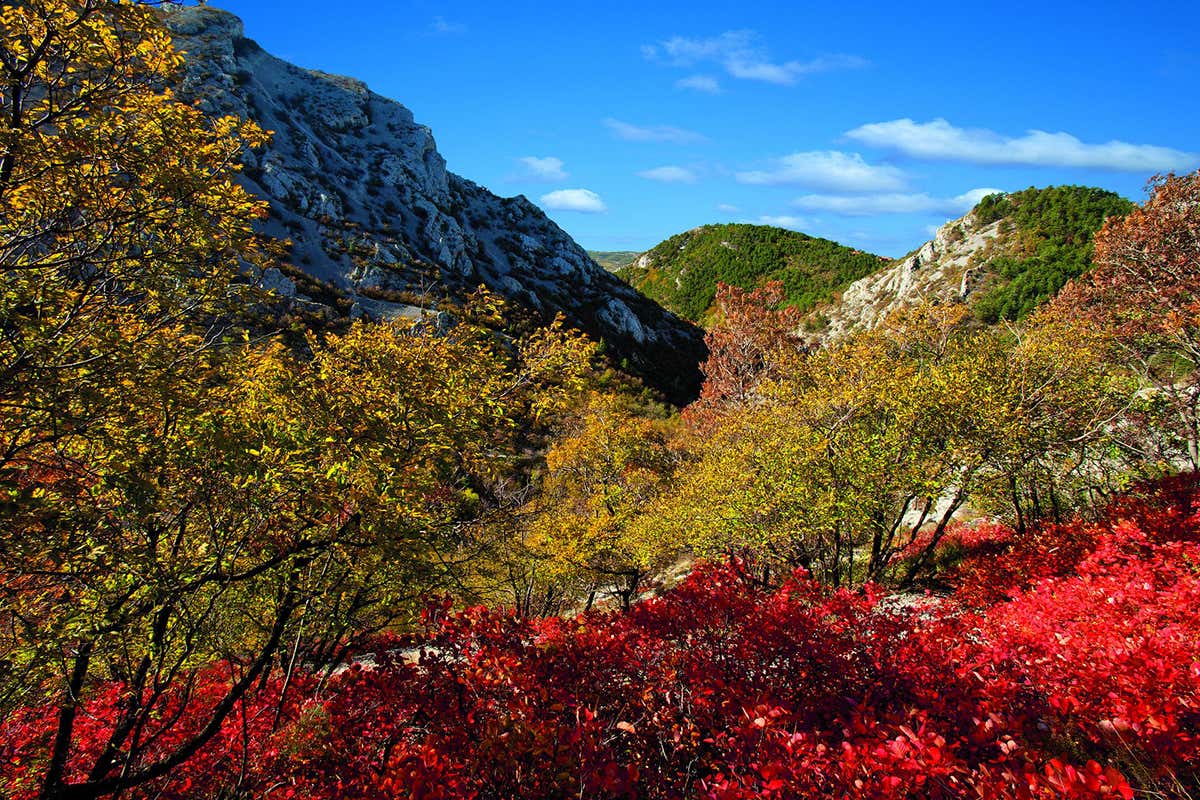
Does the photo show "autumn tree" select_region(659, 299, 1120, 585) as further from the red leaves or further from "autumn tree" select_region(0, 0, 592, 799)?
"autumn tree" select_region(0, 0, 592, 799)

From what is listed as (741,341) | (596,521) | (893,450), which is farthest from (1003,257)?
(596,521)

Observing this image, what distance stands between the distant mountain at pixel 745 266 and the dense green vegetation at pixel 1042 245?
40.2 metres

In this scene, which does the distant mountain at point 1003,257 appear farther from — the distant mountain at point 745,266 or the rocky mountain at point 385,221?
the rocky mountain at point 385,221

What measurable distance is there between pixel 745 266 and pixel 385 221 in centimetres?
9519

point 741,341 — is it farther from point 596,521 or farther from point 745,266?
point 745,266

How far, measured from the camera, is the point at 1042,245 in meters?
70.0

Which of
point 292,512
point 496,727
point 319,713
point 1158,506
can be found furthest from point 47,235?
point 1158,506

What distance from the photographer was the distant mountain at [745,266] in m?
122

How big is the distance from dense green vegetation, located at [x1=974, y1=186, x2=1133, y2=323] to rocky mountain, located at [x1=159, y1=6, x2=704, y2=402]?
39.9 meters

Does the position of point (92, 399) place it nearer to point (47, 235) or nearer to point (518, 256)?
point (47, 235)

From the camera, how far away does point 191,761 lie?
26.9ft

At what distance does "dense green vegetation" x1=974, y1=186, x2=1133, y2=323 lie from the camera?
63.0 m

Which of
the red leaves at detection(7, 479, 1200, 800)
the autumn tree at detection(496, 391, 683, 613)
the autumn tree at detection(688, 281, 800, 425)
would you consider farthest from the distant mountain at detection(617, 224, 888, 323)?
the red leaves at detection(7, 479, 1200, 800)

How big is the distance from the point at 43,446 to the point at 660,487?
20849 mm
